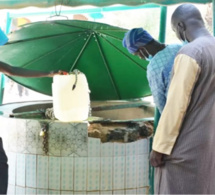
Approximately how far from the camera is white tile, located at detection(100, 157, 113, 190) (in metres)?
3.33

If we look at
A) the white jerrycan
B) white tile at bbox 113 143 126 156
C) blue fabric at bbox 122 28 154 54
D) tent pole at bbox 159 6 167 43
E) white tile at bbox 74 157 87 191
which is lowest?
white tile at bbox 74 157 87 191

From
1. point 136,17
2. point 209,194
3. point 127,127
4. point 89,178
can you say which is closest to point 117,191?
point 89,178

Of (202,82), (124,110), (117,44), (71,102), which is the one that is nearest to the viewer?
(202,82)

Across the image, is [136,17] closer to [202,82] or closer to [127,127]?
[127,127]

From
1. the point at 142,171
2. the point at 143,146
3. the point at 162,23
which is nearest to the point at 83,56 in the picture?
the point at 162,23

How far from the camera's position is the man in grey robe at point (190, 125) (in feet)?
7.40

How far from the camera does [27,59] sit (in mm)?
4598

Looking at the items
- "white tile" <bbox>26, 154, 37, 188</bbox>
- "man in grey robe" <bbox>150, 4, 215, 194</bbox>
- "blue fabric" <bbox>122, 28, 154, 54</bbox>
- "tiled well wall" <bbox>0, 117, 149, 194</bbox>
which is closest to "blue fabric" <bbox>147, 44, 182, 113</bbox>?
"blue fabric" <bbox>122, 28, 154, 54</bbox>

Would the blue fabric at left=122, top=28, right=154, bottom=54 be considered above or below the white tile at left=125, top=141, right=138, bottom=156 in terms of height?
above

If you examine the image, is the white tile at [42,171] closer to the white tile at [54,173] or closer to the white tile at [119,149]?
the white tile at [54,173]

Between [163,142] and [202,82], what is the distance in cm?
43

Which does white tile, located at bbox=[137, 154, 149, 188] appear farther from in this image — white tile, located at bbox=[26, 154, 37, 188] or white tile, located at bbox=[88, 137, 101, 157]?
white tile, located at bbox=[26, 154, 37, 188]

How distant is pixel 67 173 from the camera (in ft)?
10.9

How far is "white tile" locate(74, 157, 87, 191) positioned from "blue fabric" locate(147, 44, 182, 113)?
904mm
